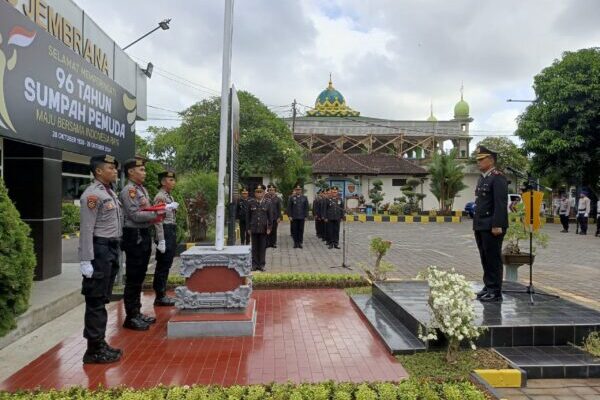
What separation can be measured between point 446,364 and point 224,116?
3.36 metres

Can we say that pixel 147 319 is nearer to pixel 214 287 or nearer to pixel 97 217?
pixel 214 287

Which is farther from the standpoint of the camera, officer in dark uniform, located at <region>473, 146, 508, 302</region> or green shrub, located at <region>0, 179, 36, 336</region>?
officer in dark uniform, located at <region>473, 146, 508, 302</region>

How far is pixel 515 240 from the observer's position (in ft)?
24.1

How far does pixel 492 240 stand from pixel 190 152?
17191 millimetres

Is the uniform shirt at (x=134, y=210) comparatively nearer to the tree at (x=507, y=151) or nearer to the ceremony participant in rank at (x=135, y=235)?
the ceremony participant in rank at (x=135, y=235)

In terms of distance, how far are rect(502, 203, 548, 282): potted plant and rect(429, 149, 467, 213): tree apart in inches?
755

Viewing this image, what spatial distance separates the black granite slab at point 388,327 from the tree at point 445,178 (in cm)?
2046

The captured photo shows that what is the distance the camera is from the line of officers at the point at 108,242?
433cm

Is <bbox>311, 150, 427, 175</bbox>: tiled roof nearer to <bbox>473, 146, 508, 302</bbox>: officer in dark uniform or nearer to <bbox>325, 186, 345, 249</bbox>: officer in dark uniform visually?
<bbox>325, 186, 345, 249</bbox>: officer in dark uniform

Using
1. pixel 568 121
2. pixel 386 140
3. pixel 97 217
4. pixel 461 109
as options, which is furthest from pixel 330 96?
pixel 97 217

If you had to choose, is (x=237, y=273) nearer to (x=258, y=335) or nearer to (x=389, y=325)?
(x=258, y=335)

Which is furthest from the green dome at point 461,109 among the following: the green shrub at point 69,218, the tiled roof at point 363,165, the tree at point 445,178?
the green shrub at point 69,218

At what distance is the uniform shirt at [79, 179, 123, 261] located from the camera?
168 inches

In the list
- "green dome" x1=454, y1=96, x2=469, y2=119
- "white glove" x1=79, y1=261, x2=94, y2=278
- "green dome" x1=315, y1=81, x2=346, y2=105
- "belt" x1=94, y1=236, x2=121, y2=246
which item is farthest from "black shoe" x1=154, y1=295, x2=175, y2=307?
"green dome" x1=454, y1=96, x2=469, y2=119
